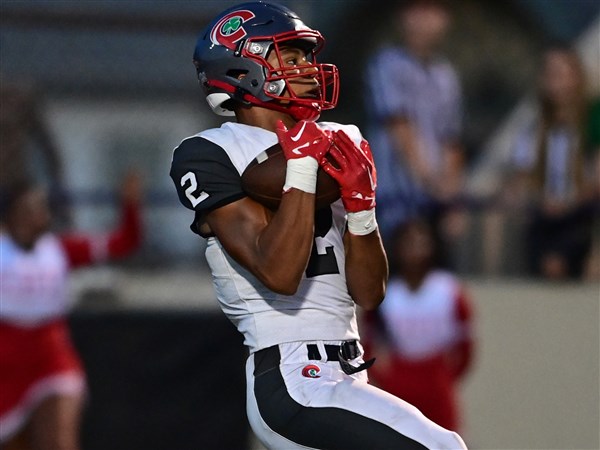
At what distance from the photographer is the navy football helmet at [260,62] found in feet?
11.3

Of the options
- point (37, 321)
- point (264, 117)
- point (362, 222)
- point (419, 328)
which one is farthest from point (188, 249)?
point (362, 222)

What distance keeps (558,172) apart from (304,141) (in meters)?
4.42

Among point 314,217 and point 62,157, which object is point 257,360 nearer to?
point 314,217

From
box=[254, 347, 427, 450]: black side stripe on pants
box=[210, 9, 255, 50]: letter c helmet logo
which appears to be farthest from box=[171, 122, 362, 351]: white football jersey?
box=[210, 9, 255, 50]: letter c helmet logo

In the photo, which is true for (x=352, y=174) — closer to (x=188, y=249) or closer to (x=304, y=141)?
(x=304, y=141)

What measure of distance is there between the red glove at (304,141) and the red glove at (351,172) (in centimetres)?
4

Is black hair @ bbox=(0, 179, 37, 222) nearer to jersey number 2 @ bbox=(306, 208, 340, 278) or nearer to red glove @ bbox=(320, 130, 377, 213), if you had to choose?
jersey number 2 @ bbox=(306, 208, 340, 278)

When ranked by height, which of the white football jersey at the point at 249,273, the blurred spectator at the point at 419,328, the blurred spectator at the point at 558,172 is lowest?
the blurred spectator at the point at 419,328

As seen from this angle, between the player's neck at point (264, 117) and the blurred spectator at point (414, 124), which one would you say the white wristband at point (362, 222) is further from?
the blurred spectator at point (414, 124)

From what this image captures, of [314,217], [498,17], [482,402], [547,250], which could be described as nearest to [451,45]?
[498,17]

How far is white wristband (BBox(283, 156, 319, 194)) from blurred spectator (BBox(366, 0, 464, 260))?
398 centimetres

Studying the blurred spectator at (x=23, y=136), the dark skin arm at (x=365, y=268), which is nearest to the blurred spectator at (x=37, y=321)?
the blurred spectator at (x=23, y=136)

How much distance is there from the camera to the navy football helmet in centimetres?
345

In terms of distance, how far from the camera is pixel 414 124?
7.25 metres
